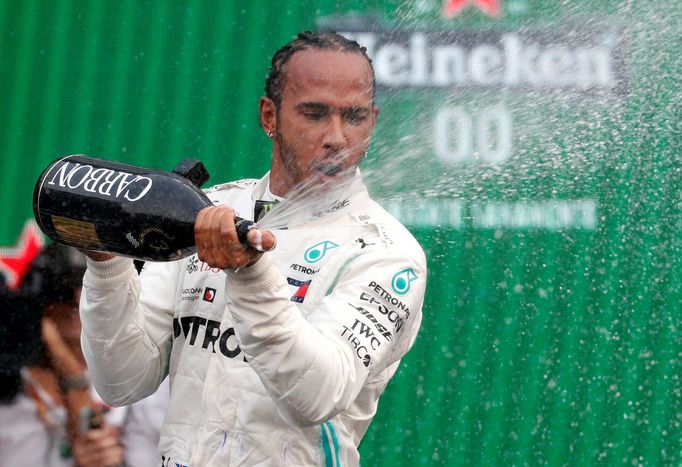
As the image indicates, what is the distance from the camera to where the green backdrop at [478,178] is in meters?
4.58

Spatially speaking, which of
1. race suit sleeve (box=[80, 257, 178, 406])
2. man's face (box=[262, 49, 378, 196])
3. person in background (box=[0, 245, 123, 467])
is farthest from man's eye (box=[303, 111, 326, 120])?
person in background (box=[0, 245, 123, 467])

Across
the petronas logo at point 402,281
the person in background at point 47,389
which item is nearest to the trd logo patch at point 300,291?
the petronas logo at point 402,281

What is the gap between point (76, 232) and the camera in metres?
2.28

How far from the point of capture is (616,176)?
4605mm

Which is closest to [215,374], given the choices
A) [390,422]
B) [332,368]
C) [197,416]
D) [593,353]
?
[197,416]

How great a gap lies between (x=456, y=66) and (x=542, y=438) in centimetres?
162

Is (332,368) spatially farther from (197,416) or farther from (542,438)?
(542,438)

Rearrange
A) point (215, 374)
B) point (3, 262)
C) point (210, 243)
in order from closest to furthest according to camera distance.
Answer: point (210, 243) → point (215, 374) → point (3, 262)

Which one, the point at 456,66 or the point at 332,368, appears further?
the point at 456,66

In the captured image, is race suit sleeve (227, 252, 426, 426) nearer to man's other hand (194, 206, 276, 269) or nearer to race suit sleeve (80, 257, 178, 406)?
man's other hand (194, 206, 276, 269)

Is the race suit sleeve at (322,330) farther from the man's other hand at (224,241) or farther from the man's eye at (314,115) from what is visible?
the man's eye at (314,115)

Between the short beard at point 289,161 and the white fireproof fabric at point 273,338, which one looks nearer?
the white fireproof fabric at point 273,338

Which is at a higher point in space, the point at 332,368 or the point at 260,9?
the point at 260,9

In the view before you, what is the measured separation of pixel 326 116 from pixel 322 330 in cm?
54
